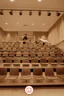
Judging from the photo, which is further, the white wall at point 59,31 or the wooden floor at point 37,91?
the white wall at point 59,31

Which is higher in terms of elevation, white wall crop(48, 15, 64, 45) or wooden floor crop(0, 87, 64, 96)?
white wall crop(48, 15, 64, 45)

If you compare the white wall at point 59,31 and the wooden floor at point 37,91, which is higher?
the white wall at point 59,31

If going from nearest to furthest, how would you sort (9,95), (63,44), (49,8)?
(9,95) < (49,8) < (63,44)

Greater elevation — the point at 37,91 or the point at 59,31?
the point at 59,31

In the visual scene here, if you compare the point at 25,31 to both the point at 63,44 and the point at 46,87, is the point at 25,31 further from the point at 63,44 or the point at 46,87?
the point at 46,87

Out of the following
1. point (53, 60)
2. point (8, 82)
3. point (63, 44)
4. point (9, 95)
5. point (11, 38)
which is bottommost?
point (9, 95)

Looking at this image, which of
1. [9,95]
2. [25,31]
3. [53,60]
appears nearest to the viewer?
[9,95]

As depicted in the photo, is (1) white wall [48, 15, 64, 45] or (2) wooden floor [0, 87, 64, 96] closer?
(2) wooden floor [0, 87, 64, 96]

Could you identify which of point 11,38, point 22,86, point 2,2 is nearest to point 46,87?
point 22,86

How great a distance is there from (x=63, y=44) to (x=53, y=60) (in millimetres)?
3750

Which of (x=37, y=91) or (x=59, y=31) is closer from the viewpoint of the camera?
(x=37, y=91)

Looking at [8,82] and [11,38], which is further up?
[11,38]

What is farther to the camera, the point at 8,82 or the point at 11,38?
the point at 11,38

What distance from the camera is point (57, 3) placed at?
6723 mm
